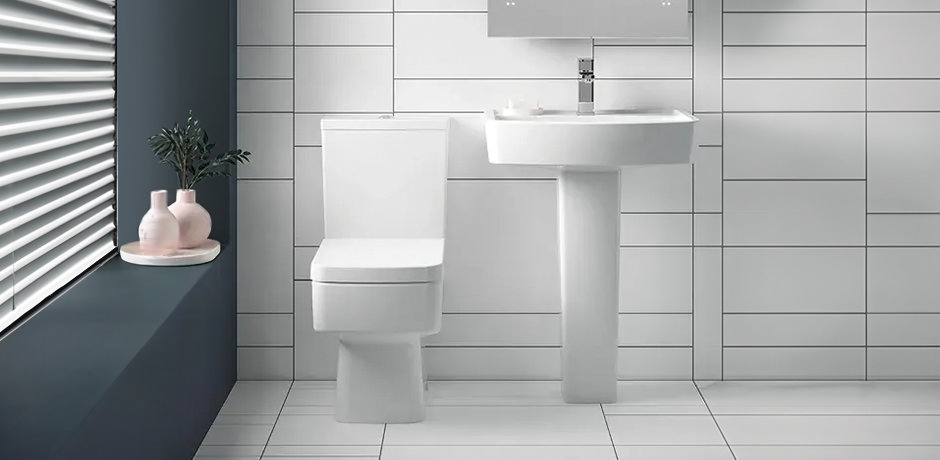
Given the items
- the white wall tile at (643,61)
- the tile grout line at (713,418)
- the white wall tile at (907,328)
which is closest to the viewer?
the tile grout line at (713,418)

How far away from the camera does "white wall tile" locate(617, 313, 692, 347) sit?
387 centimetres

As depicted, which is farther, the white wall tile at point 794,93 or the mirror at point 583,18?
the white wall tile at point 794,93

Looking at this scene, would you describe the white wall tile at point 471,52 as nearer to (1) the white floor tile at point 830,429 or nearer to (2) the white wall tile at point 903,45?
(2) the white wall tile at point 903,45

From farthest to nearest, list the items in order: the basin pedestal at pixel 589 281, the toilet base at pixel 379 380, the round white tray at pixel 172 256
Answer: the basin pedestal at pixel 589 281
the toilet base at pixel 379 380
the round white tray at pixel 172 256

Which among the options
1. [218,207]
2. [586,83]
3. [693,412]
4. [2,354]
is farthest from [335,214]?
[2,354]

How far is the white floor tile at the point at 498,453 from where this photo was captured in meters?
3.10

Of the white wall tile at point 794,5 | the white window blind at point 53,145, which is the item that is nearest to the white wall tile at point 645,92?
the white wall tile at point 794,5

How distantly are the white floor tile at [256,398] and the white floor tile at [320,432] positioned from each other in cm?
12

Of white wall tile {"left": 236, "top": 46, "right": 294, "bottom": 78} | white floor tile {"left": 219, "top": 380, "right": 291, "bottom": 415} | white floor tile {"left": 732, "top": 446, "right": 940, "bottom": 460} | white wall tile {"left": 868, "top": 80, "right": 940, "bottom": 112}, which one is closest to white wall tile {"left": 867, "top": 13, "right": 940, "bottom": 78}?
white wall tile {"left": 868, "top": 80, "right": 940, "bottom": 112}

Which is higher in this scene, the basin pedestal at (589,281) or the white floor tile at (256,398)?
the basin pedestal at (589,281)

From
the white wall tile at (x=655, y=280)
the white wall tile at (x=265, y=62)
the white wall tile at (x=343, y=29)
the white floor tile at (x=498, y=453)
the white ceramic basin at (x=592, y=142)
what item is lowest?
the white floor tile at (x=498, y=453)

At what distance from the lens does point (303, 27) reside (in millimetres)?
3764

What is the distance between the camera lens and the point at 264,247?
12.7 ft

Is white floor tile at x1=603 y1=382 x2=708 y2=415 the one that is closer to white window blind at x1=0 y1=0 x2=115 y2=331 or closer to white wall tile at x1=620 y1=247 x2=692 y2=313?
white wall tile at x1=620 y1=247 x2=692 y2=313
